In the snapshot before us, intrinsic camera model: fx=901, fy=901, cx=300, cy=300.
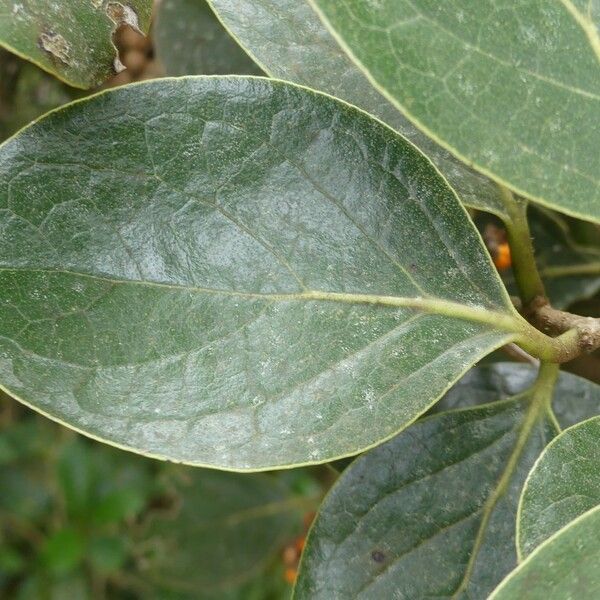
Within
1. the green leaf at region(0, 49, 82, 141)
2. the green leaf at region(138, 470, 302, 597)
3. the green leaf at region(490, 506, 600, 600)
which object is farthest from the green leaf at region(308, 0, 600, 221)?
the green leaf at region(138, 470, 302, 597)

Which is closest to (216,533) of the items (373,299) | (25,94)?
(25,94)

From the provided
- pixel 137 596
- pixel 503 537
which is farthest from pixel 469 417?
pixel 137 596

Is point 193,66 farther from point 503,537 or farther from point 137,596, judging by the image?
point 137,596

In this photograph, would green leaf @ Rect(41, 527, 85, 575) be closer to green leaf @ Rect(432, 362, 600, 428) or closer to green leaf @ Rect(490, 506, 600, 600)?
green leaf @ Rect(432, 362, 600, 428)

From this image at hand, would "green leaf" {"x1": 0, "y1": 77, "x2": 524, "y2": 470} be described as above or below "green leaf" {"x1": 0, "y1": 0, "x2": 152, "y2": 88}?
below

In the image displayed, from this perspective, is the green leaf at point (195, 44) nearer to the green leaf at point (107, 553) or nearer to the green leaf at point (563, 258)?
the green leaf at point (563, 258)

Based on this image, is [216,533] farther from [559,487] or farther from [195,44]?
[559,487]

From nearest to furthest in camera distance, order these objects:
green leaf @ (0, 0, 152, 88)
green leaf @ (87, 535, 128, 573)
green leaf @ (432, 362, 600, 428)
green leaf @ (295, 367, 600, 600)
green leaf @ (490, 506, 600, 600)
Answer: green leaf @ (490, 506, 600, 600) < green leaf @ (0, 0, 152, 88) < green leaf @ (295, 367, 600, 600) < green leaf @ (432, 362, 600, 428) < green leaf @ (87, 535, 128, 573)
